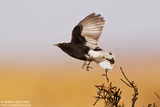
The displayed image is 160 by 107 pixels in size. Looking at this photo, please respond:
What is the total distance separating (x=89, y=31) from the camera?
0.75 m

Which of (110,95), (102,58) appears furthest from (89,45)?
(110,95)

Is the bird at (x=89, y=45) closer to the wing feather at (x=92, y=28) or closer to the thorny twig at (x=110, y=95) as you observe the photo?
the wing feather at (x=92, y=28)

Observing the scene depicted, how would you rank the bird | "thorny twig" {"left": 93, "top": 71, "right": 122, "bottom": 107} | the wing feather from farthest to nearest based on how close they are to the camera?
the wing feather
the bird
"thorny twig" {"left": 93, "top": 71, "right": 122, "bottom": 107}

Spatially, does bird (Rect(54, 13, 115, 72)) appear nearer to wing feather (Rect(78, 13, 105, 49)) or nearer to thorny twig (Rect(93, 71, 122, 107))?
wing feather (Rect(78, 13, 105, 49))

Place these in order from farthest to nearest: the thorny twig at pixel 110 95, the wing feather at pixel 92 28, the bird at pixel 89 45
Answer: the wing feather at pixel 92 28 < the bird at pixel 89 45 < the thorny twig at pixel 110 95

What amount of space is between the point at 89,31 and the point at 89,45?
89mm

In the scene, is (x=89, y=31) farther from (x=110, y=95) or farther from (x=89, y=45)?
(x=110, y=95)

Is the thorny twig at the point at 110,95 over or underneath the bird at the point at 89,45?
underneath

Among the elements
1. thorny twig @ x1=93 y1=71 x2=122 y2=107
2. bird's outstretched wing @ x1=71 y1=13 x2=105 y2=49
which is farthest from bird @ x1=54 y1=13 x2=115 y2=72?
thorny twig @ x1=93 y1=71 x2=122 y2=107

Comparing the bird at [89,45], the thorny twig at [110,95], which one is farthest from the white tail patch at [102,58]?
the thorny twig at [110,95]

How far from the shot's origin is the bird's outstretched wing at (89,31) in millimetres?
700

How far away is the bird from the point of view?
61 centimetres

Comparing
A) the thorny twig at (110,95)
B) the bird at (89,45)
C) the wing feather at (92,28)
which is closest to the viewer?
the thorny twig at (110,95)

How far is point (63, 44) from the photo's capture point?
59 cm
